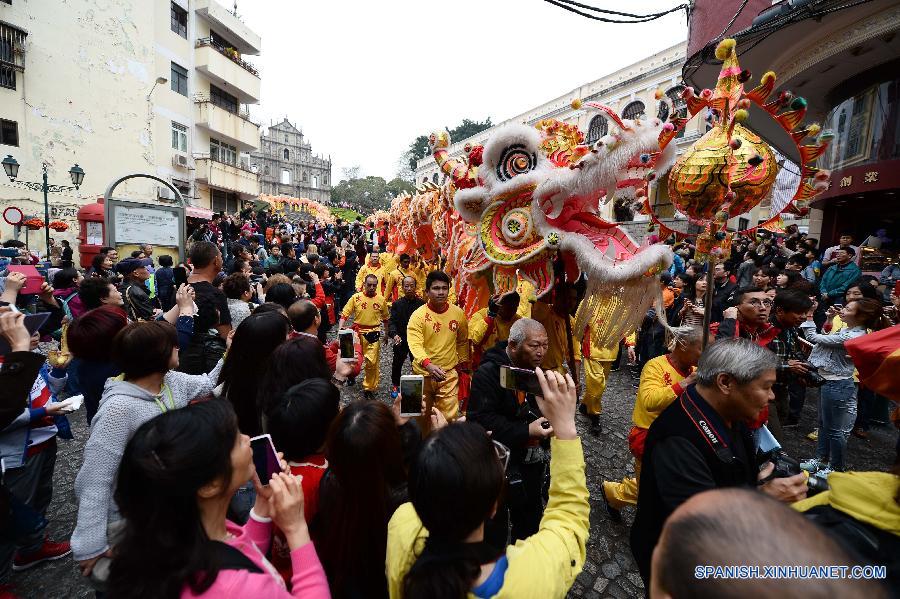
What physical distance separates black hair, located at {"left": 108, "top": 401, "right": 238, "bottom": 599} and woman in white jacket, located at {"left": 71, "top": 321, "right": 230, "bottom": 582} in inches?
25.4

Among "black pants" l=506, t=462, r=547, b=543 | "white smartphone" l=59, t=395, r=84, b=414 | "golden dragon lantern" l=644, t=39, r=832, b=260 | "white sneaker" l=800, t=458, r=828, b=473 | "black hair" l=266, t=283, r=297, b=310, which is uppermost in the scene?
"golden dragon lantern" l=644, t=39, r=832, b=260

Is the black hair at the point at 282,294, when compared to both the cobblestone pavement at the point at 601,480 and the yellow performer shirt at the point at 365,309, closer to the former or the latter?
the yellow performer shirt at the point at 365,309

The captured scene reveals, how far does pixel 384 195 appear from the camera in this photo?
190 ft

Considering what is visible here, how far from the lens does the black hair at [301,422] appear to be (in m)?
1.73

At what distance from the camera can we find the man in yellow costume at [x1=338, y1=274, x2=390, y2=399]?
19.2 ft

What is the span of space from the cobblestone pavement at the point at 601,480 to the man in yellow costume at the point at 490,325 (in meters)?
1.43

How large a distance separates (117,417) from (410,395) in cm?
127

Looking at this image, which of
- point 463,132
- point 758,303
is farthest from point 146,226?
point 463,132

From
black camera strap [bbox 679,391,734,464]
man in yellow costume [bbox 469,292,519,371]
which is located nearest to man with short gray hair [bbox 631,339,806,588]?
black camera strap [bbox 679,391,734,464]

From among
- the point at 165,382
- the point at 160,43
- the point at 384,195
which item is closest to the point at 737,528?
the point at 165,382

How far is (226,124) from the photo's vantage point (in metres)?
22.1

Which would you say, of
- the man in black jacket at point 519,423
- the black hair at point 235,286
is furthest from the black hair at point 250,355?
the black hair at point 235,286

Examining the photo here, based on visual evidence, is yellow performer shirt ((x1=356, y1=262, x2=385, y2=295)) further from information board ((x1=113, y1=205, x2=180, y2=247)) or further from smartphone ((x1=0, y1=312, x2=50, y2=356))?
smartphone ((x1=0, y1=312, x2=50, y2=356))

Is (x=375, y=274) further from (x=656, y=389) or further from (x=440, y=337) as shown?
(x=656, y=389)
